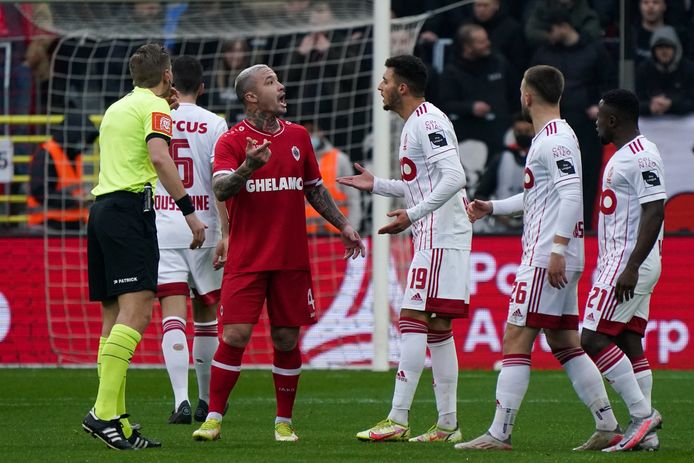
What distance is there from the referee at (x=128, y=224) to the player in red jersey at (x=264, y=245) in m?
0.37

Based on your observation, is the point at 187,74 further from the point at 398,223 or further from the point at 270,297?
the point at 398,223

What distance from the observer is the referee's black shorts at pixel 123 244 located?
7.03m

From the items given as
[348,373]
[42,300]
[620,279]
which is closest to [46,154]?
[42,300]

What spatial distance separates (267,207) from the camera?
7430mm

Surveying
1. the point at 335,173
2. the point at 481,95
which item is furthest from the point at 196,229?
the point at 481,95

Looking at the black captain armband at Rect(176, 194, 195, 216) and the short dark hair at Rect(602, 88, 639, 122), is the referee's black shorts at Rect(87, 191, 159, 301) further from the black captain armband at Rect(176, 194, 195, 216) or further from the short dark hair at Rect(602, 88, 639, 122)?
the short dark hair at Rect(602, 88, 639, 122)

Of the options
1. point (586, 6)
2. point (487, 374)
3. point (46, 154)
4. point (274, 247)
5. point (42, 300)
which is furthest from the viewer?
point (586, 6)

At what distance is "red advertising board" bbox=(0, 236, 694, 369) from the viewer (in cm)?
1319

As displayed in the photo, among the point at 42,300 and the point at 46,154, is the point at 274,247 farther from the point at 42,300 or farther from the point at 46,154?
the point at 46,154

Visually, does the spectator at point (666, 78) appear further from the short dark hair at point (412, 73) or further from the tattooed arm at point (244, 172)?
the tattooed arm at point (244, 172)

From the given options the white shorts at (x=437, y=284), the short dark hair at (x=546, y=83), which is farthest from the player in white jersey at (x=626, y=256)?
the white shorts at (x=437, y=284)

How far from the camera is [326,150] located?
47.9 ft

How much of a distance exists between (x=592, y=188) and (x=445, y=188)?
839 cm

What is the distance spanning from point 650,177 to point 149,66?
270cm
